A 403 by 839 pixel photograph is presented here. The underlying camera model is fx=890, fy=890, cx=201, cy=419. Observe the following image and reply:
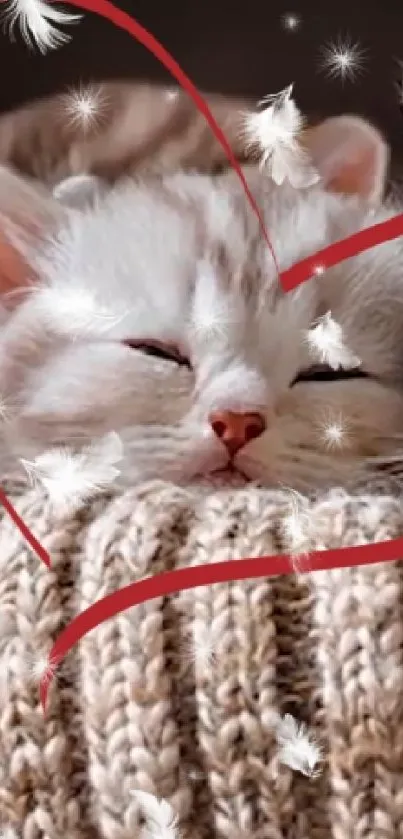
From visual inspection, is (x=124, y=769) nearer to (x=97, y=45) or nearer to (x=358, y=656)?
(x=358, y=656)

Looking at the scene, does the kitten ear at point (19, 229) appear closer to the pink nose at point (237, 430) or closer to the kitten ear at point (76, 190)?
the kitten ear at point (76, 190)

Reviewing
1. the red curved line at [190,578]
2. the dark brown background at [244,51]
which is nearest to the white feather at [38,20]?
the dark brown background at [244,51]

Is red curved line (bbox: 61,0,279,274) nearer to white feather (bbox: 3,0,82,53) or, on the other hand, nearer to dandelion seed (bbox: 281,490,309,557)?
white feather (bbox: 3,0,82,53)

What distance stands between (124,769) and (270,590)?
0.12 meters

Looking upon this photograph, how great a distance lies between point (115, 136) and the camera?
59cm

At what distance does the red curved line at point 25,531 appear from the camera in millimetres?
515

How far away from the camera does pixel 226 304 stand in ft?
1.86

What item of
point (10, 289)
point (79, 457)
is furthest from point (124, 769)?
point (10, 289)

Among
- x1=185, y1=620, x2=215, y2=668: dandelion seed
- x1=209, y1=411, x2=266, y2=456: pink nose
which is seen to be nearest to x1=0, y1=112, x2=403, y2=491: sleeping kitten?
x1=209, y1=411, x2=266, y2=456: pink nose

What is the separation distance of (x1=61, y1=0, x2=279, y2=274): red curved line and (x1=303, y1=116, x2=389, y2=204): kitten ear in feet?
0.16

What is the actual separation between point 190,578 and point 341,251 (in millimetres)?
227

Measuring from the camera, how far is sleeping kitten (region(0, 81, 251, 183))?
23.1 inches

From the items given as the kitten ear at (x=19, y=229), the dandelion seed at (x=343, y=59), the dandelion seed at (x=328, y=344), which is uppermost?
the dandelion seed at (x=343, y=59)

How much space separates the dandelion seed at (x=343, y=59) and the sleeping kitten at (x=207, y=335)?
0.03 metres
